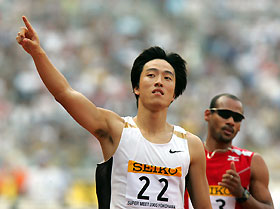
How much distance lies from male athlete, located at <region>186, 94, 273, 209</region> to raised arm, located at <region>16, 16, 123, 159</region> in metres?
1.83

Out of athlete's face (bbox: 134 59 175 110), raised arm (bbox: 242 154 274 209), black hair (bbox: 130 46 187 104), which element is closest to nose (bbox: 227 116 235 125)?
raised arm (bbox: 242 154 274 209)

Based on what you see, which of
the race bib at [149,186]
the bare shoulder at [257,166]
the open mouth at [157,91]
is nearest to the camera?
the race bib at [149,186]

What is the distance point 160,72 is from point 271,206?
2.15 metres

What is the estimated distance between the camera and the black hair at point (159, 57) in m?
4.68

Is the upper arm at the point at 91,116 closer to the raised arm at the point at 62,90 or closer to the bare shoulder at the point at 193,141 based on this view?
the raised arm at the point at 62,90

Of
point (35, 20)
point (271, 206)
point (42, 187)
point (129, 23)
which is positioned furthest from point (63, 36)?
point (271, 206)

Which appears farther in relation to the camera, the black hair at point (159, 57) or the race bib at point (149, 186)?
the black hair at point (159, 57)

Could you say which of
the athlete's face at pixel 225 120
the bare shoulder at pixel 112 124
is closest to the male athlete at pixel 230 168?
the athlete's face at pixel 225 120

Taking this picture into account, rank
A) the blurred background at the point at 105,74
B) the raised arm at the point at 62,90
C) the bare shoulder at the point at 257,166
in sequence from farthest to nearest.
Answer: the blurred background at the point at 105,74 → the bare shoulder at the point at 257,166 → the raised arm at the point at 62,90

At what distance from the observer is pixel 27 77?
14945 millimetres

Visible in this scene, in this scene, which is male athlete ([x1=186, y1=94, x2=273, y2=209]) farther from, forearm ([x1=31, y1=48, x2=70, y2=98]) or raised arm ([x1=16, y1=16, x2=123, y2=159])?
forearm ([x1=31, y1=48, x2=70, y2=98])

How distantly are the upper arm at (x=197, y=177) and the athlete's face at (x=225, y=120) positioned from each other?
66.8 inches

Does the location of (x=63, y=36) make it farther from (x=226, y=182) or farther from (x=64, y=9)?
(x=226, y=182)

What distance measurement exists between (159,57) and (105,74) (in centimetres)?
1107
